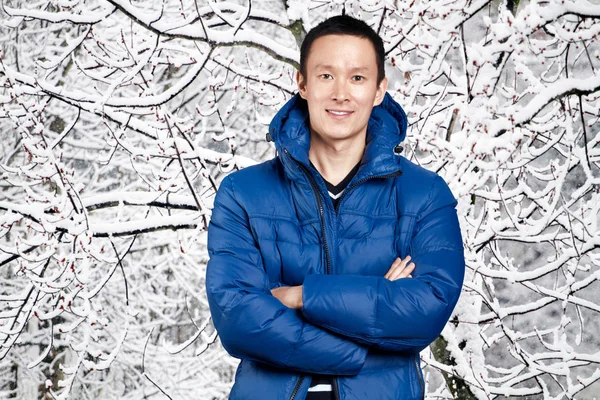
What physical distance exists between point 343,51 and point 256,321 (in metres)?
0.78

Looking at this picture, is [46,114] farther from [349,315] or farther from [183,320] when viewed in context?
[349,315]

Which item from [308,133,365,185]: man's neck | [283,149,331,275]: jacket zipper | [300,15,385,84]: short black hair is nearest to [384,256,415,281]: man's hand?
[283,149,331,275]: jacket zipper

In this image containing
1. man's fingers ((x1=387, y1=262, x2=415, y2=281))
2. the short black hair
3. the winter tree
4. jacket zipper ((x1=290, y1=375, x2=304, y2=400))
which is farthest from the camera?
the winter tree

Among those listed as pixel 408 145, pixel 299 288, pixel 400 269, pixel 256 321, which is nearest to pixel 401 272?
pixel 400 269

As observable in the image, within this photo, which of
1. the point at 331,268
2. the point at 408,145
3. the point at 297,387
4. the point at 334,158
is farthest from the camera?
the point at 408,145

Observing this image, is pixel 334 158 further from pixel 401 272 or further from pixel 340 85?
pixel 401 272

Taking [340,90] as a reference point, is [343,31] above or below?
above

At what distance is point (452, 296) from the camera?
2.16m

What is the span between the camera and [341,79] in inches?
87.4

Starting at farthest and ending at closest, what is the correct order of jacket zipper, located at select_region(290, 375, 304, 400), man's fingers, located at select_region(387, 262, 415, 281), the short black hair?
1. the short black hair
2. man's fingers, located at select_region(387, 262, 415, 281)
3. jacket zipper, located at select_region(290, 375, 304, 400)

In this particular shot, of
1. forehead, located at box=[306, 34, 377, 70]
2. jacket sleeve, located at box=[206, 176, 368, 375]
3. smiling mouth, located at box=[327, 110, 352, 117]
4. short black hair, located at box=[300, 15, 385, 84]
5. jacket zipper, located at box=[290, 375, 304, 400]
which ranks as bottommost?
jacket zipper, located at box=[290, 375, 304, 400]

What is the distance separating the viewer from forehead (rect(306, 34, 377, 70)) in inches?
87.7

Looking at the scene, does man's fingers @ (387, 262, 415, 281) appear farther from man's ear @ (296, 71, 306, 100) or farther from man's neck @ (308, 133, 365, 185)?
man's ear @ (296, 71, 306, 100)

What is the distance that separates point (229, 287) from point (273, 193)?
11.5 inches
